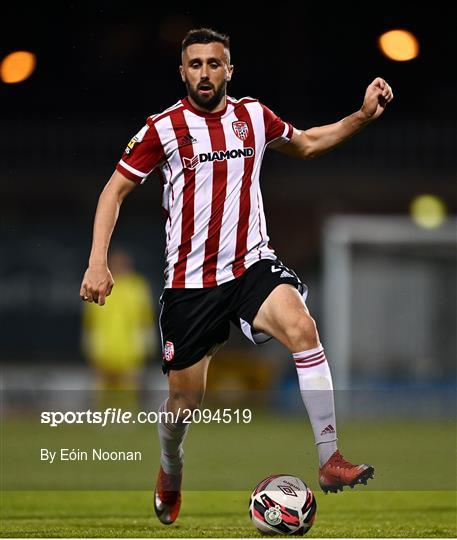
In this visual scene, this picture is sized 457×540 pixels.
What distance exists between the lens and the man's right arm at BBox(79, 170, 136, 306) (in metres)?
4.92

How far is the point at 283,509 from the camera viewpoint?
4961 millimetres

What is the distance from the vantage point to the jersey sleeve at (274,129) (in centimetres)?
540

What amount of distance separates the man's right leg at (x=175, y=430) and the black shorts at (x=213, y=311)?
2.1 inches

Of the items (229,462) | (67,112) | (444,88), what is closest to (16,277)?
(67,112)

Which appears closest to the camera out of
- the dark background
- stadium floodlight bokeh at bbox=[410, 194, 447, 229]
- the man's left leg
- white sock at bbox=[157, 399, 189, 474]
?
the man's left leg

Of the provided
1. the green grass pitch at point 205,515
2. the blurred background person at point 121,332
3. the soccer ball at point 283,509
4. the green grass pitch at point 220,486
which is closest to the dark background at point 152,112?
the blurred background person at point 121,332

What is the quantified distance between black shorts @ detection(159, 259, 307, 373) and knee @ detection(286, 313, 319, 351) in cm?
15

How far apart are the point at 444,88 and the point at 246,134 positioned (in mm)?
13170

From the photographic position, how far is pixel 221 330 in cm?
527

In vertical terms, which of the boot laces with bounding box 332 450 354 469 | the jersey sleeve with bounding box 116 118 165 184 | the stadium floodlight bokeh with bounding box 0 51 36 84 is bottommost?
the boot laces with bounding box 332 450 354 469

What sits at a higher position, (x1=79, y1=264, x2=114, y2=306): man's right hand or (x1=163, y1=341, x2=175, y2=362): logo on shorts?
(x1=79, y1=264, x2=114, y2=306): man's right hand

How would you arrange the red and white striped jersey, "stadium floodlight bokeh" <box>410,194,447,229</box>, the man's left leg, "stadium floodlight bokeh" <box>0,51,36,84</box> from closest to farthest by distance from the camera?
the man's left leg < the red and white striped jersey < "stadium floodlight bokeh" <box>0,51,36,84</box> < "stadium floodlight bokeh" <box>410,194,447,229</box>

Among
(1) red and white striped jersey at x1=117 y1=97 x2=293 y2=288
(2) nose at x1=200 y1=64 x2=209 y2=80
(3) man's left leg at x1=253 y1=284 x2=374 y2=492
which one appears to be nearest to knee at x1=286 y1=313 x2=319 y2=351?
(3) man's left leg at x1=253 y1=284 x2=374 y2=492

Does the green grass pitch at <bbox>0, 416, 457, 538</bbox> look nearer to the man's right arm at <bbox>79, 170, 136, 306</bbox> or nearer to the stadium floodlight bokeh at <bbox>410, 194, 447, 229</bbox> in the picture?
the man's right arm at <bbox>79, 170, 136, 306</bbox>
